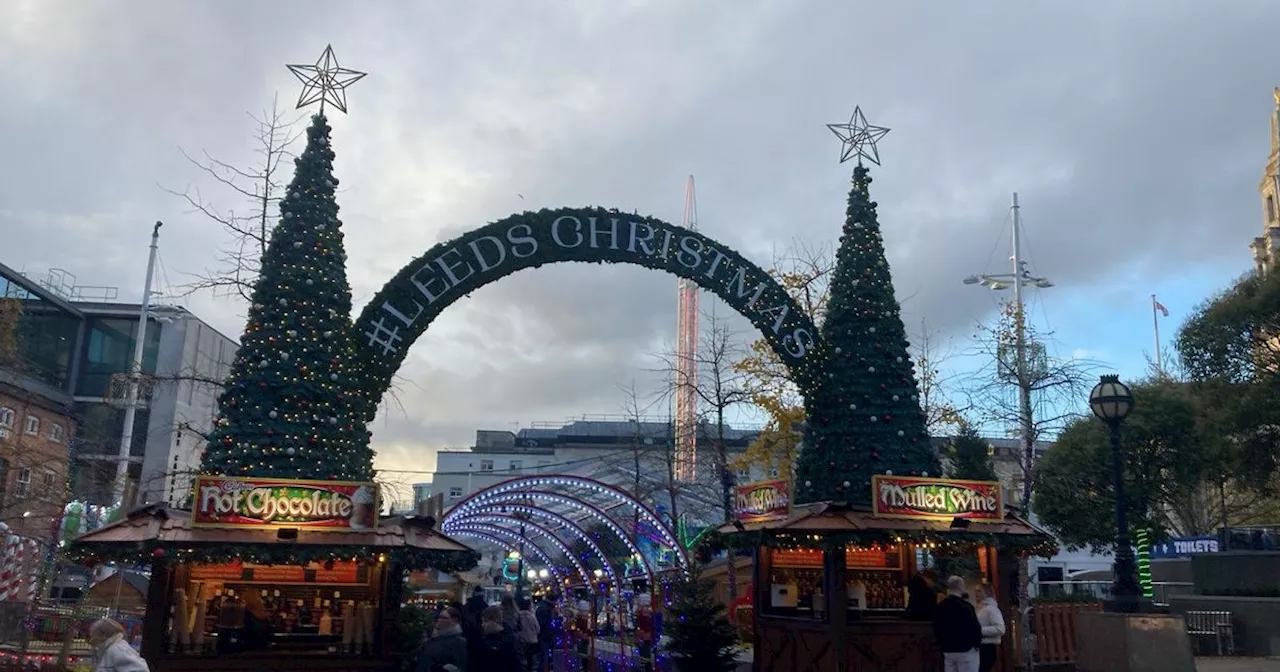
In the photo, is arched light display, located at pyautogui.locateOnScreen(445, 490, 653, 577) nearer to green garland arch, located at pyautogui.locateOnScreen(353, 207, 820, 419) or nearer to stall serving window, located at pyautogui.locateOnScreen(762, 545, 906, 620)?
stall serving window, located at pyautogui.locateOnScreen(762, 545, 906, 620)

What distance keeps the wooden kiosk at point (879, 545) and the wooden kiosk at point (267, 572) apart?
4.71m

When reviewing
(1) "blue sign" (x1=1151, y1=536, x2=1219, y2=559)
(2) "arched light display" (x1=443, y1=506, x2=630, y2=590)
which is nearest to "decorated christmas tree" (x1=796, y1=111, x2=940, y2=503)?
(2) "arched light display" (x1=443, y1=506, x2=630, y2=590)

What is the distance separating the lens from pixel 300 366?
1310 cm

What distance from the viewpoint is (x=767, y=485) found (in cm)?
1472

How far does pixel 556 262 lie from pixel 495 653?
22.2 feet

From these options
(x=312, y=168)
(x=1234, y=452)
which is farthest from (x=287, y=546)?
(x=1234, y=452)

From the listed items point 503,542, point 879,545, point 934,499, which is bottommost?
point 879,545

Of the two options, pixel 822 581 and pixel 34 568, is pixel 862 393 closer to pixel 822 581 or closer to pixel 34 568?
pixel 822 581

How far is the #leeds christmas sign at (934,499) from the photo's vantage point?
1334 centimetres

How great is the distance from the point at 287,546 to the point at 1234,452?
27566 mm

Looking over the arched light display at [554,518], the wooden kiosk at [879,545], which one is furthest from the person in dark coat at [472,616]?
the arched light display at [554,518]

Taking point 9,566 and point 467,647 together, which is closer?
point 467,647

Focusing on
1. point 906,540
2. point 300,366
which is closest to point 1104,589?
point 906,540

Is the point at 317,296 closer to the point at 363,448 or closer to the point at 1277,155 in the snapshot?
the point at 363,448
